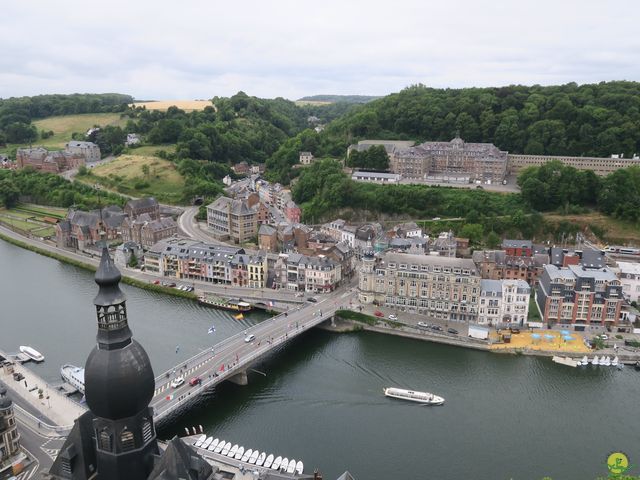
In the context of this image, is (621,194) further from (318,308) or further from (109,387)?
(109,387)

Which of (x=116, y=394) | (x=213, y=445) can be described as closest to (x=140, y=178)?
(x=213, y=445)

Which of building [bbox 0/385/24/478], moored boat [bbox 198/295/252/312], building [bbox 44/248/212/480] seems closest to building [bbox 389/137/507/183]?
moored boat [bbox 198/295/252/312]

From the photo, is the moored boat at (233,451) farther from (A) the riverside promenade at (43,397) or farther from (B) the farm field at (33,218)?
(B) the farm field at (33,218)

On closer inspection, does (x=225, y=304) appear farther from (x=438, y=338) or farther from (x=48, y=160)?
(x=48, y=160)

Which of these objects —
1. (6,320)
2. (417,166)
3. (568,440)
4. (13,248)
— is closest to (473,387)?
(568,440)

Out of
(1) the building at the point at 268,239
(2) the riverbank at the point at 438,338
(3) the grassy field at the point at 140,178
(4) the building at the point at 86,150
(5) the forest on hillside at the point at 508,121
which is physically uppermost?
(5) the forest on hillside at the point at 508,121

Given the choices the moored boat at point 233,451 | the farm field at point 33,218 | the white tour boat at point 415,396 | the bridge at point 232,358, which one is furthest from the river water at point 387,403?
the farm field at point 33,218

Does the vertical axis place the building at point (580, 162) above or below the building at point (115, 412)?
above

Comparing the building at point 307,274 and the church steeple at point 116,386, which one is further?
the building at point 307,274
